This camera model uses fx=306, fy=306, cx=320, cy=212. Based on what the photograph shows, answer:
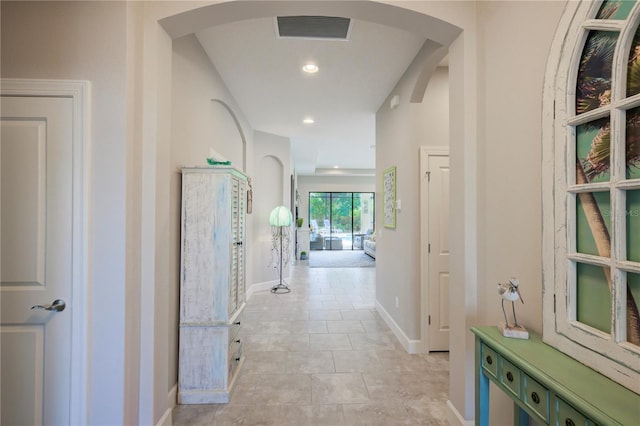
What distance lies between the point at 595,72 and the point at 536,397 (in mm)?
1188

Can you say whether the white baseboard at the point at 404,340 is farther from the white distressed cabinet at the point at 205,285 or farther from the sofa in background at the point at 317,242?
the sofa in background at the point at 317,242

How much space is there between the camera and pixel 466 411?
6.08 feet

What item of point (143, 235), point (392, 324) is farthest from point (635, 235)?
point (392, 324)

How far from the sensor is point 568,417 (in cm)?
95

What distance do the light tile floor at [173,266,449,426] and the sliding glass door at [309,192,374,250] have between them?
772 cm

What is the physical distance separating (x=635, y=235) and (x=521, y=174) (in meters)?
0.58

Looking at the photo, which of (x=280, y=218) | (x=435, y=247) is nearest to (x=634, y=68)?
(x=435, y=247)

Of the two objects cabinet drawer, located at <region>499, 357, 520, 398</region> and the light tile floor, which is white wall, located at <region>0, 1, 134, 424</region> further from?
cabinet drawer, located at <region>499, 357, 520, 398</region>

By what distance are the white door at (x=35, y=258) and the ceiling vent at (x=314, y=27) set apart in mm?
1624

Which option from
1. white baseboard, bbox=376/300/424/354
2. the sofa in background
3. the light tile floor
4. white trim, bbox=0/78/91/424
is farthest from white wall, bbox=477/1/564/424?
the sofa in background

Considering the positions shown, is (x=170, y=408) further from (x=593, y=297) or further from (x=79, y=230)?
(x=593, y=297)

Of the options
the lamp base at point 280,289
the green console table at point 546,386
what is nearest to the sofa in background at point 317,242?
the lamp base at point 280,289

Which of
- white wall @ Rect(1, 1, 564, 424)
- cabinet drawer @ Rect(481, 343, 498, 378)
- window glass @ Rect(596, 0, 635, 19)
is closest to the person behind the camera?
window glass @ Rect(596, 0, 635, 19)

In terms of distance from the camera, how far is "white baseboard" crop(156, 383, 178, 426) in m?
1.90
